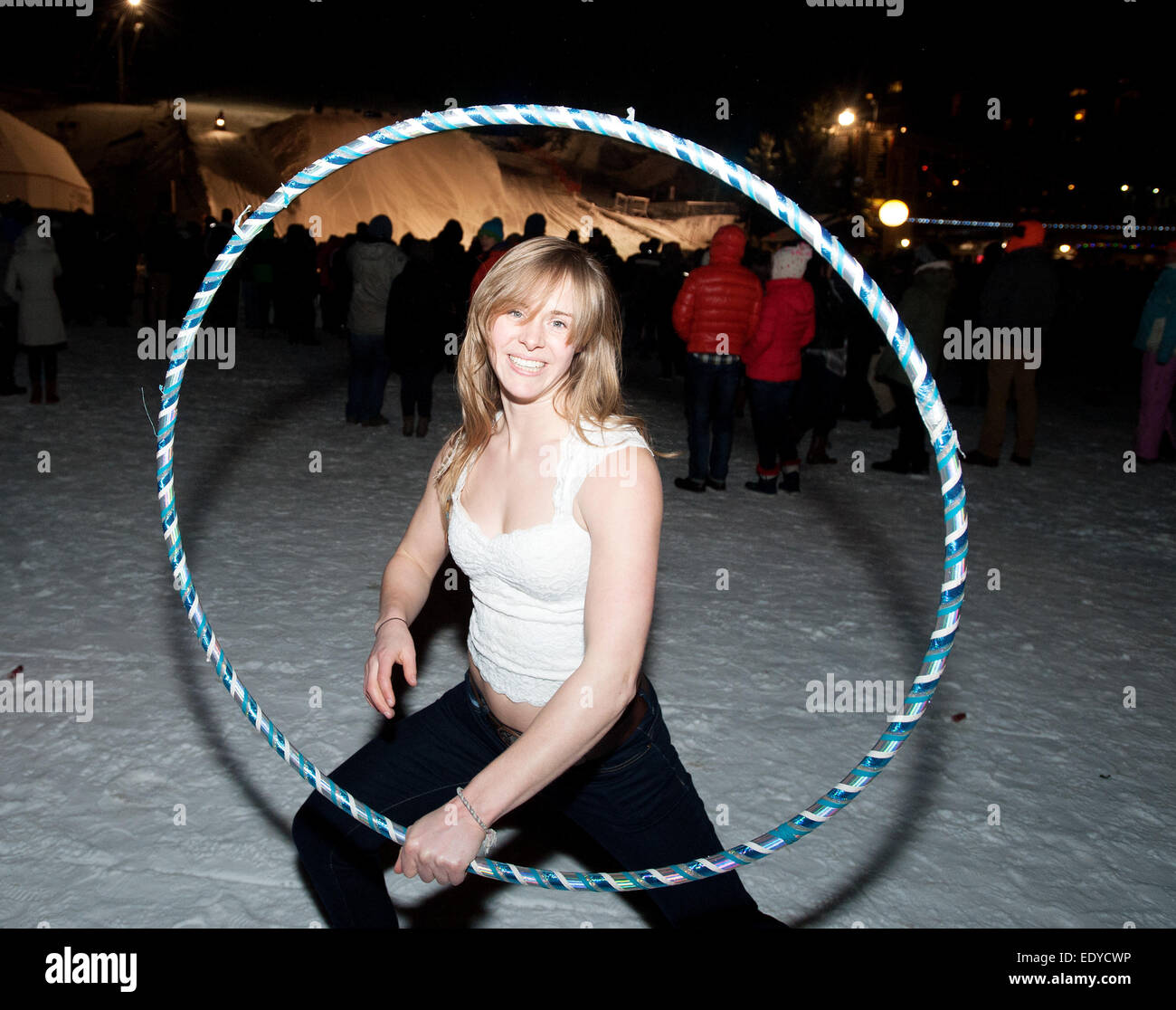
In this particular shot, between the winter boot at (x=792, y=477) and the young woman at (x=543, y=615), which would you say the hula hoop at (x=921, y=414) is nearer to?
the young woman at (x=543, y=615)

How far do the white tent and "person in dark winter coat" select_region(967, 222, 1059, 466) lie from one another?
2906cm

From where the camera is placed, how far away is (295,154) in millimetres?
53062

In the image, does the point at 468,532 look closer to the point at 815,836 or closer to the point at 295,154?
the point at 815,836

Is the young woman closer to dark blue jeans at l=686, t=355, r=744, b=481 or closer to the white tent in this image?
dark blue jeans at l=686, t=355, r=744, b=481

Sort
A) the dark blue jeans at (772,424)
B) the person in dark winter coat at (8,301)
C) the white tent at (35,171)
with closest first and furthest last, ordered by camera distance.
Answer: the dark blue jeans at (772,424), the person in dark winter coat at (8,301), the white tent at (35,171)

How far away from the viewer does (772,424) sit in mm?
8648

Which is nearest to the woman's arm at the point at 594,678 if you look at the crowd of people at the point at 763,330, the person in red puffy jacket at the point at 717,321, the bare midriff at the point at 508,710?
the bare midriff at the point at 508,710

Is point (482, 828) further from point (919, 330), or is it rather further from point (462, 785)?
point (919, 330)

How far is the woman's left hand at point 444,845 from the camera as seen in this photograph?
5.85 feet

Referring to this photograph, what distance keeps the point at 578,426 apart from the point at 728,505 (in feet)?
21.7

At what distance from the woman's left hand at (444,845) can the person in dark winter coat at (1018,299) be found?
30.1 feet

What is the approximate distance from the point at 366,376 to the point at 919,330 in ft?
19.8

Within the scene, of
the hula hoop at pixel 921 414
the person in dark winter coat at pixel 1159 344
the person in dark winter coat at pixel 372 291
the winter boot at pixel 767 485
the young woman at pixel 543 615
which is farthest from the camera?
the person in dark winter coat at pixel 372 291

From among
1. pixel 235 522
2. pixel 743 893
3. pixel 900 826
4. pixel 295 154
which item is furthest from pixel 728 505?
pixel 295 154
